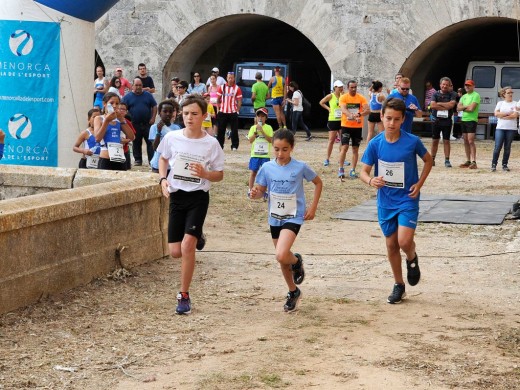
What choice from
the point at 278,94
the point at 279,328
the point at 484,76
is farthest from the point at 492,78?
the point at 279,328

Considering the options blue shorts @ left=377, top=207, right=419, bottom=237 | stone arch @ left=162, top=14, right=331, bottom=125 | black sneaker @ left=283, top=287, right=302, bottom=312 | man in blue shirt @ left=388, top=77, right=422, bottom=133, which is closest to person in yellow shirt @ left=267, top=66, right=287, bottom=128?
stone arch @ left=162, top=14, right=331, bottom=125

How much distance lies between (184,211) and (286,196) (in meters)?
0.78

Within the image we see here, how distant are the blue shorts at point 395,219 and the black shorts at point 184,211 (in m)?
1.39

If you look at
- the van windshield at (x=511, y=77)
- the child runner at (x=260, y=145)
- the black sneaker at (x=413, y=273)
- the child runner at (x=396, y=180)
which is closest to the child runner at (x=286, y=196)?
the child runner at (x=396, y=180)

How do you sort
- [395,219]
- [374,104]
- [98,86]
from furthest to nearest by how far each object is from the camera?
[98,86] < [374,104] < [395,219]

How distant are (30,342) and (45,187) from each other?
10.4 feet

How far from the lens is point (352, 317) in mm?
7770

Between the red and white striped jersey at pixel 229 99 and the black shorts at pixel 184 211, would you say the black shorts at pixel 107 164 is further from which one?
the red and white striped jersey at pixel 229 99

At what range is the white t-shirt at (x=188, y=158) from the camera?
789cm

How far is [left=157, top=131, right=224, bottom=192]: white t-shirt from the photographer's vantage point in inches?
311

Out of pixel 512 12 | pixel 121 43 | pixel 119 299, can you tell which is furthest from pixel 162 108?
pixel 121 43

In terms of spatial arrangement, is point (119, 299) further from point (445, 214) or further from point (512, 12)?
point (512, 12)

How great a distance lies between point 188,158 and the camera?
792cm

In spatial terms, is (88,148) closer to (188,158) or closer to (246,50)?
(188,158)
